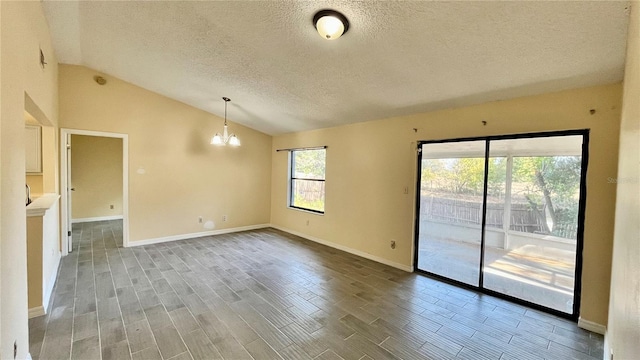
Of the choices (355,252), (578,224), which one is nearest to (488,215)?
(578,224)

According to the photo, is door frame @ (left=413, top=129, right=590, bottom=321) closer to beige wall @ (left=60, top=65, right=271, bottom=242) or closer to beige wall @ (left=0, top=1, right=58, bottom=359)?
beige wall @ (left=0, top=1, right=58, bottom=359)

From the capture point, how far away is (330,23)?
216 centimetres

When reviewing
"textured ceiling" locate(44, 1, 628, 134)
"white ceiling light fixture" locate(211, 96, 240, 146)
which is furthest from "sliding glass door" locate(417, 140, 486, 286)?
"white ceiling light fixture" locate(211, 96, 240, 146)

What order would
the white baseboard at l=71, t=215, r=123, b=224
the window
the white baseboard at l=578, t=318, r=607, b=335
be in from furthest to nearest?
the white baseboard at l=71, t=215, r=123, b=224, the window, the white baseboard at l=578, t=318, r=607, b=335

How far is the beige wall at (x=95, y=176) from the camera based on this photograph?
698 cm

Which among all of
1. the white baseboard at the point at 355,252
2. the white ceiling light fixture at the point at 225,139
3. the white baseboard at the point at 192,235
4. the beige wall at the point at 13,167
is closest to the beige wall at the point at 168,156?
the white baseboard at the point at 192,235

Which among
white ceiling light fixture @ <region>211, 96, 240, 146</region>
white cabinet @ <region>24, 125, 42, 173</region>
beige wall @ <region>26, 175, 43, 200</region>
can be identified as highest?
white ceiling light fixture @ <region>211, 96, 240, 146</region>

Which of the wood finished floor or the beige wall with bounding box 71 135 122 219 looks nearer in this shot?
the wood finished floor

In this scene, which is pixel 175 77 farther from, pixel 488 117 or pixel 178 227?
pixel 488 117

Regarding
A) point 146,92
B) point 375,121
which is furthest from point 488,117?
point 146,92

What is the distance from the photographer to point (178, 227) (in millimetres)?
5484

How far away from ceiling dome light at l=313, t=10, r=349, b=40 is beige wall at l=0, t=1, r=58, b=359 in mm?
1925

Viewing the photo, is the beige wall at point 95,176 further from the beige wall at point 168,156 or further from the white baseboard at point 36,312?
the white baseboard at point 36,312

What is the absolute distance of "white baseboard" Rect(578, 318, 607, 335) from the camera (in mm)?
2506
